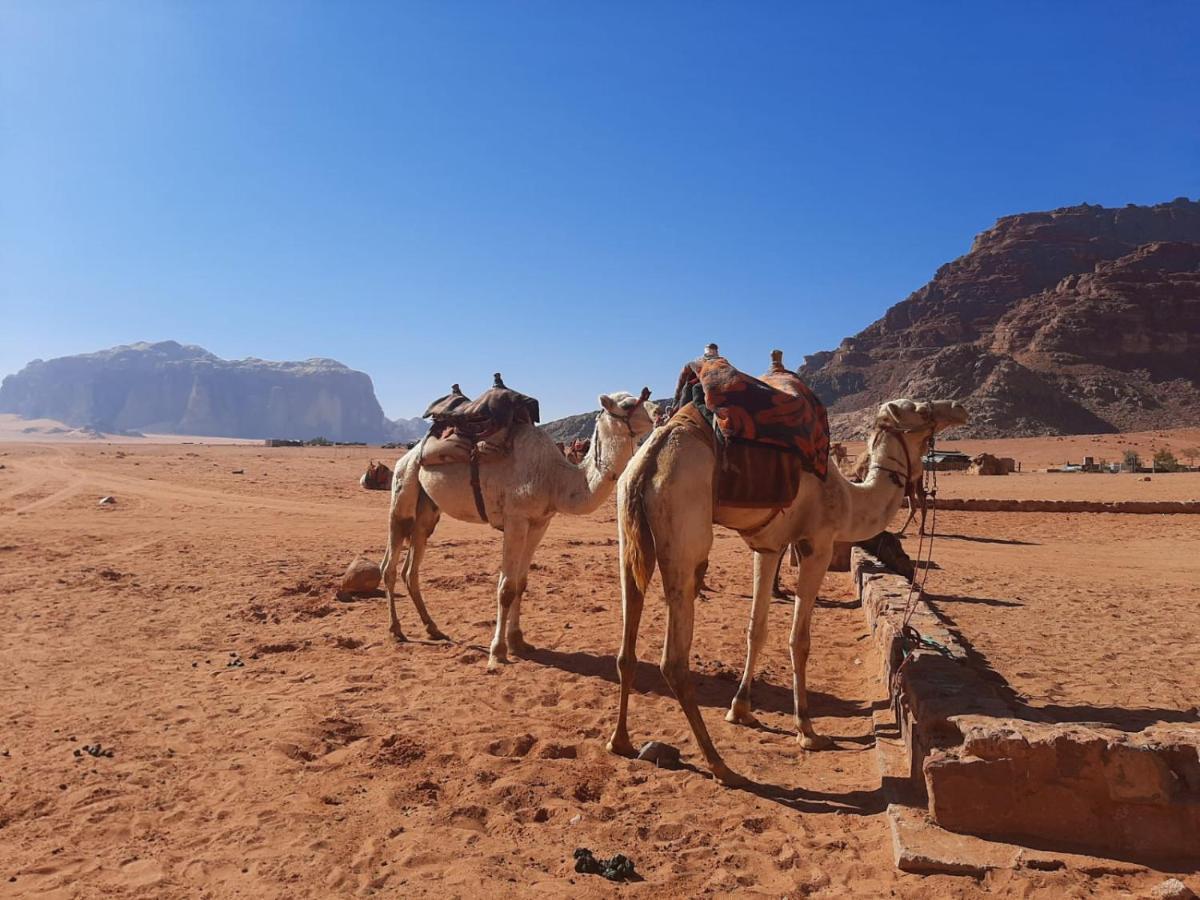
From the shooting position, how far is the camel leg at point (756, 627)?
226 inches

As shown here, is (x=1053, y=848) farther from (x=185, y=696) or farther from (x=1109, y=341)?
(x=1109, y=341)

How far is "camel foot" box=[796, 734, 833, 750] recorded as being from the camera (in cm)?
534

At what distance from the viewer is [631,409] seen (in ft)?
22.1

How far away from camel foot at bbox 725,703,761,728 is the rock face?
9059 cm

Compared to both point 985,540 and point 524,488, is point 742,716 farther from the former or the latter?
point 985,540

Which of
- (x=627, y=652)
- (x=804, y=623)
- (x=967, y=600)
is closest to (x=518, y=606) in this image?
(x=627, y=652)

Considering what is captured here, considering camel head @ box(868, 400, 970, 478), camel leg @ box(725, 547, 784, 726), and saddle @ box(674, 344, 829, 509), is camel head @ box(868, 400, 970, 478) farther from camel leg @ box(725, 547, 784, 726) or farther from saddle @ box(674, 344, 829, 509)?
camel leg @ box(725, 547, 784, 726)

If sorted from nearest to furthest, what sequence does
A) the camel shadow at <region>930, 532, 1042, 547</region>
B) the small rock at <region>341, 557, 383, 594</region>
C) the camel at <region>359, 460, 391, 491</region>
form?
the small rock at <region>341, 557, 383, 594</region> < the camel shadow at <region>930, 532, 1042, 547</region> < the camel at <region>359, 460, 391, 491</region>

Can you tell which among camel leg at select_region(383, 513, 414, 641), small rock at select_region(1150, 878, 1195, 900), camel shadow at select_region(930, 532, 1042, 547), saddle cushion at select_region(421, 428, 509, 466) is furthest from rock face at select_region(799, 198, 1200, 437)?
small rock at select_region(1150, 878, 1195, 900)

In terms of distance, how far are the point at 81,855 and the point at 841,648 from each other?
7.00 metres

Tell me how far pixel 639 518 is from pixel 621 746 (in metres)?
1.67

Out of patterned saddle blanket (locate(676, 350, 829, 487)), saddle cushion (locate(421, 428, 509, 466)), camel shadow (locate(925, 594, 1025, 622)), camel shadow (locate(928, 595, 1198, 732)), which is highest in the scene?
patterned saddle blanket (locate(676, 350, 829, 487))

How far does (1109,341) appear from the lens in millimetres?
119375

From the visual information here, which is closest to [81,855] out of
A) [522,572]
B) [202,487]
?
[522,572]
